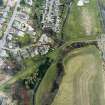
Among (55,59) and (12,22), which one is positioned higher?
(12,22)

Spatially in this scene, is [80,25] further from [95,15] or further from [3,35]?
[3,35]

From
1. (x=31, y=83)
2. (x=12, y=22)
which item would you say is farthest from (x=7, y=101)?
(x=12, y=22)

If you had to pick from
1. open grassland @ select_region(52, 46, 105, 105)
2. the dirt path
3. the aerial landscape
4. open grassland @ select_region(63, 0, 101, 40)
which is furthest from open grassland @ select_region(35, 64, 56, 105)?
the dirt path

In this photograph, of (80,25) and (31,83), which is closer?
(31,83)

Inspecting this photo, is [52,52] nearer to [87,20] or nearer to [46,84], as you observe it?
[46,84]

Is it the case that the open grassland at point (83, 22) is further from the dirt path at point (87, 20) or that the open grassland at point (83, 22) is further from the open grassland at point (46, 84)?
the open grassland at point (46, 84)

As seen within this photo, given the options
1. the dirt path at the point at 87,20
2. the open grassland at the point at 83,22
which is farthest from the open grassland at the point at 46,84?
the dirt path at the point at 87,20

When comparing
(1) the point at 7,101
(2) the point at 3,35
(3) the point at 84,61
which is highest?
(2) the point at 3,35
